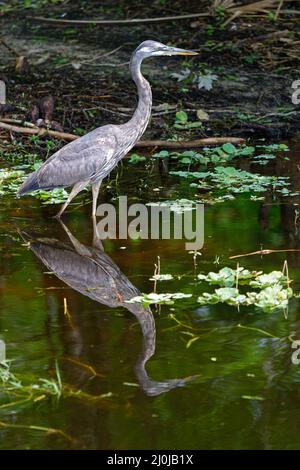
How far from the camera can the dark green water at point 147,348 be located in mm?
4586

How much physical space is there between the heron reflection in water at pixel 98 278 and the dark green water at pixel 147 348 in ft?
0.04

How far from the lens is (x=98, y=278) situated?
267 inches

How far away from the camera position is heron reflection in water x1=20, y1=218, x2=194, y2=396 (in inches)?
206

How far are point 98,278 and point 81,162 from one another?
1858 millimetres

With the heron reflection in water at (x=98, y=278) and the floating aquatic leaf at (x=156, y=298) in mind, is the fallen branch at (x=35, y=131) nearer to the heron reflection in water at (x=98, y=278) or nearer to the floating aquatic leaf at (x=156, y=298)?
the heron reflection in water at (x=98, y=278)

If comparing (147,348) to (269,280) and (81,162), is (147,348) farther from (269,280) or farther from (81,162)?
(81,162)

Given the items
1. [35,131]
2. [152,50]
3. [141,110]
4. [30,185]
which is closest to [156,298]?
[30,185]

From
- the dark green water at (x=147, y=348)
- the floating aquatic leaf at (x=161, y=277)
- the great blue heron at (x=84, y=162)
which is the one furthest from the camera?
the great blue heron at (x=84, y=162)

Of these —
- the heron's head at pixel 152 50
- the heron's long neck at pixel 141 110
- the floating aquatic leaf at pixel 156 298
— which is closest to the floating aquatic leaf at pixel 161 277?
the floating aquatic leaf at pixel 156 298

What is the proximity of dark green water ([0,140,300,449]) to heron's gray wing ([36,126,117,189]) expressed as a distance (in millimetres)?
420
